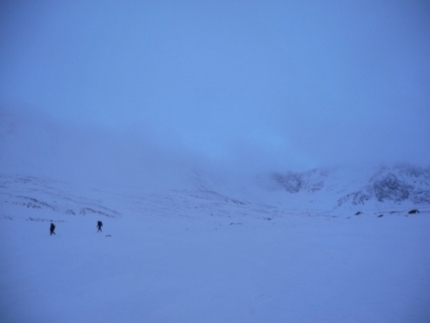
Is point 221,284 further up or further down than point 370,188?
further down

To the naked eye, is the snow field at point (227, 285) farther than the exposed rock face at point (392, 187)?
No

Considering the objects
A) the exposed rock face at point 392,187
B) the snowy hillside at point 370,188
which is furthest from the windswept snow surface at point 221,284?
the exposed rock face at point 392,187

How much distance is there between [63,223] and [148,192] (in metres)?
32.8

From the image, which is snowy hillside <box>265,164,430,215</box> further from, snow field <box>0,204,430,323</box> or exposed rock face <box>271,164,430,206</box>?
snow field <box>0,204,430,323</box>

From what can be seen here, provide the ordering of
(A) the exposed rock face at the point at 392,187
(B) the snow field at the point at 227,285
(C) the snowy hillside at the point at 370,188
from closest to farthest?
(B) the snow field at the point at 227,285, (C) the snowy hillside at the point at 370,188, (A) the exposed rock face at the point at 392,187

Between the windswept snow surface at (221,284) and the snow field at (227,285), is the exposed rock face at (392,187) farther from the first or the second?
the snow field at (227,285)

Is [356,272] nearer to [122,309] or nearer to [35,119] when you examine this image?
[122,309]

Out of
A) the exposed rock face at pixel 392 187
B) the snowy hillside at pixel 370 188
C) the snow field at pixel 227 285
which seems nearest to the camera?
the snow field at pixel 227 285

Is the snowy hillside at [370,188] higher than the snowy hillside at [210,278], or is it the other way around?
the snowy hillside at [370,188]

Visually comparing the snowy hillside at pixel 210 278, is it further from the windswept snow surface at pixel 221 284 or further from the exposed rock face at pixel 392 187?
the exposed rock face at pixel 392 187

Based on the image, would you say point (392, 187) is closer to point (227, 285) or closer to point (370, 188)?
point (370, 188)

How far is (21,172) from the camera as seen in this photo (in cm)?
4578

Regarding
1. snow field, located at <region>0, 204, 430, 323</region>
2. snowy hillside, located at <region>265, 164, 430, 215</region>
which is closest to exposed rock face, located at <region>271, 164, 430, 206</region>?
snowy hillside, located at <region>265, 164, 430, 215</region>

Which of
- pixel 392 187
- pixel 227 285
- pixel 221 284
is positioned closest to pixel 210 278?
pixel 221 284
